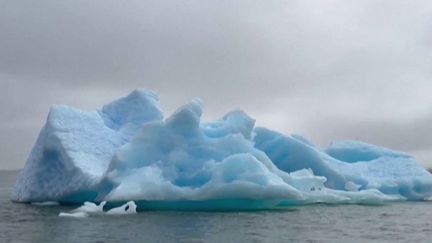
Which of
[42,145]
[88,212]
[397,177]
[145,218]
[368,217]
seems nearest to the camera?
[145,218]

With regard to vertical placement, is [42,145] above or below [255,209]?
above

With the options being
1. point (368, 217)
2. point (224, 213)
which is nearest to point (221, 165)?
point (224, 213)

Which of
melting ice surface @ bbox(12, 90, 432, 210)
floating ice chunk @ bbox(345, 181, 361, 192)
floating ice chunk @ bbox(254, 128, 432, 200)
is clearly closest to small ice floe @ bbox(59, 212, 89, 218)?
melting ice surface @ bbox(12, 90, 432, 210)

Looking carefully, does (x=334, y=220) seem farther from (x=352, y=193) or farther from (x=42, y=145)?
(x=42, y=145)

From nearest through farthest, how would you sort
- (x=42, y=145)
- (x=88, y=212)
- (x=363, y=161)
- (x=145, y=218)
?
(x=145, y=218) < (x=88, y=212) < (x=42, y=145) < (x=363, y=161)

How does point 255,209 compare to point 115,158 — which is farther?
point 255,209

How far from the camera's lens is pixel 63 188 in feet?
60.4

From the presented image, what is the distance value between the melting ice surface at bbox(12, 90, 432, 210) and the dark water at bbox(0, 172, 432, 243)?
608mm

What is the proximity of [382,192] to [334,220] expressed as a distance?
7440 millimetres

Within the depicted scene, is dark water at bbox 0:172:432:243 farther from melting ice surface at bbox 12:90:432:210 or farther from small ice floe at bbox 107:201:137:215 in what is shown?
melting ice surface at bbox 12:90:432:210

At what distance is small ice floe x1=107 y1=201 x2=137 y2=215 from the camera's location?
53.8ft

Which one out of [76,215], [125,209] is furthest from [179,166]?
[76,215]

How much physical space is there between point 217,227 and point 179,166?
3760 mm

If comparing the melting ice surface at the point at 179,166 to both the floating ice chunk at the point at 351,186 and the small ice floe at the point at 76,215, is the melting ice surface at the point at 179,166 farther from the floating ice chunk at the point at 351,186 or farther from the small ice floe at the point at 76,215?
the small ice floe at the point at 76,215
